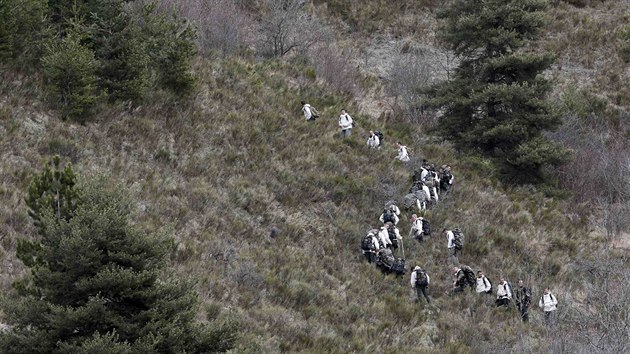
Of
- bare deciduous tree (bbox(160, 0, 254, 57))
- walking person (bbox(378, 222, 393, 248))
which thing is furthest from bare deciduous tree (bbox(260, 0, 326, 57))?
walking person (bbox(378, 222, 393, 248))

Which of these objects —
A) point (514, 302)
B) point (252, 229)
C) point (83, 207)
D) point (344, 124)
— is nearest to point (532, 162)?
point (344, 124)

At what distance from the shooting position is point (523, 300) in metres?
18.4

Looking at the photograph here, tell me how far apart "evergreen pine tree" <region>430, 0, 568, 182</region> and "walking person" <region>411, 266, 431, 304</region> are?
31.4ft

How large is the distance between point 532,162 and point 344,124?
658 centimetres

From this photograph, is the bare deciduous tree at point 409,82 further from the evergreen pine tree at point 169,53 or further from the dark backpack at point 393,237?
the dark backpack at point 393,237

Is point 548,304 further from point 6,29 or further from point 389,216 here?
point 6,29

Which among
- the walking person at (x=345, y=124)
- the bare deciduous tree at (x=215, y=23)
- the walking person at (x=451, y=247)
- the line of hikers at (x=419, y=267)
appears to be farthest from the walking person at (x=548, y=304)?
the bare deciduous tree at (x=215, y=23)

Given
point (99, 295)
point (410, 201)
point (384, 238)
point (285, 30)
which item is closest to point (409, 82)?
point (285, 30)

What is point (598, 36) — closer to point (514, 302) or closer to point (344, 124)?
point (344, 124)

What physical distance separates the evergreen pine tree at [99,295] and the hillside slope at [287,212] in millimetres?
4021

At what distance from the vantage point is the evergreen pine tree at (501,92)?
26.0 metres

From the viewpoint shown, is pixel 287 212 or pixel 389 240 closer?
pixel 389 240

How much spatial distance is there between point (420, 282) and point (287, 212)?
4.42 metres

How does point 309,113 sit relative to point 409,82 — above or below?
above
